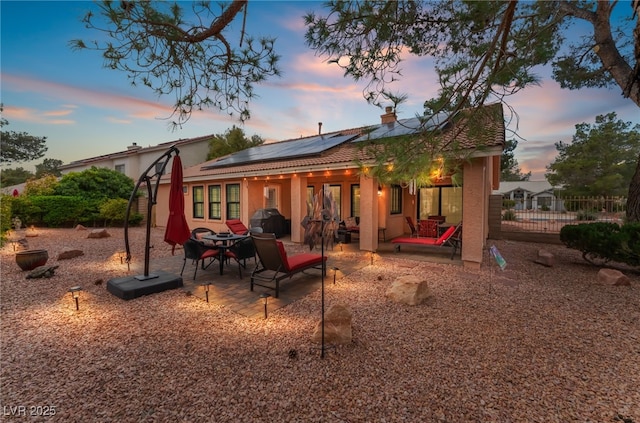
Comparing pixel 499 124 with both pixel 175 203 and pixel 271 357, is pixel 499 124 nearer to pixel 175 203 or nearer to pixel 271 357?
pixel 271 357

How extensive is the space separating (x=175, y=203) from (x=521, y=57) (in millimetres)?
5827

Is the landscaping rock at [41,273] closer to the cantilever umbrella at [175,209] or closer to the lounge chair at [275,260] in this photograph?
the cantilever umbrella at [175,209]

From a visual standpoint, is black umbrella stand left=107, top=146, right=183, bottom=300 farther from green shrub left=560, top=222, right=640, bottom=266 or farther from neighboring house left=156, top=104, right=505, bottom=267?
green shrub left=560, top=222, right=640, bottom=266

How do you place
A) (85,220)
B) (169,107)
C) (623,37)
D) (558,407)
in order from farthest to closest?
(85,220), (623,37), (169,107), (558,407)

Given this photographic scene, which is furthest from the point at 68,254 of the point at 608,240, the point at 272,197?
the point at 608,240

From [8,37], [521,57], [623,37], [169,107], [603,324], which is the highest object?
[623,37]

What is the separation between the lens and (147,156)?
22734mm

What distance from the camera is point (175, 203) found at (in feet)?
17.1

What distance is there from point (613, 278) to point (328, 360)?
21.4ft

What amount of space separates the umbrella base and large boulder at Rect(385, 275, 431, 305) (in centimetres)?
421

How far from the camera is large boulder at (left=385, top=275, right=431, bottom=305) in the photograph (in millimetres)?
4594

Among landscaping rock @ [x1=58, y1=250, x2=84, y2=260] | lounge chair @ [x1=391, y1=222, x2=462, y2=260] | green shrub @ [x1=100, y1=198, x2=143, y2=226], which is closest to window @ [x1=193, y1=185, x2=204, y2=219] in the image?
green shrub @ [x1=100, y1=198, x2=143, y2=226]

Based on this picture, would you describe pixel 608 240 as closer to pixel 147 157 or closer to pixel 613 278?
pixel 613 278

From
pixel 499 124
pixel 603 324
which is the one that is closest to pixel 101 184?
pixel 499 124
